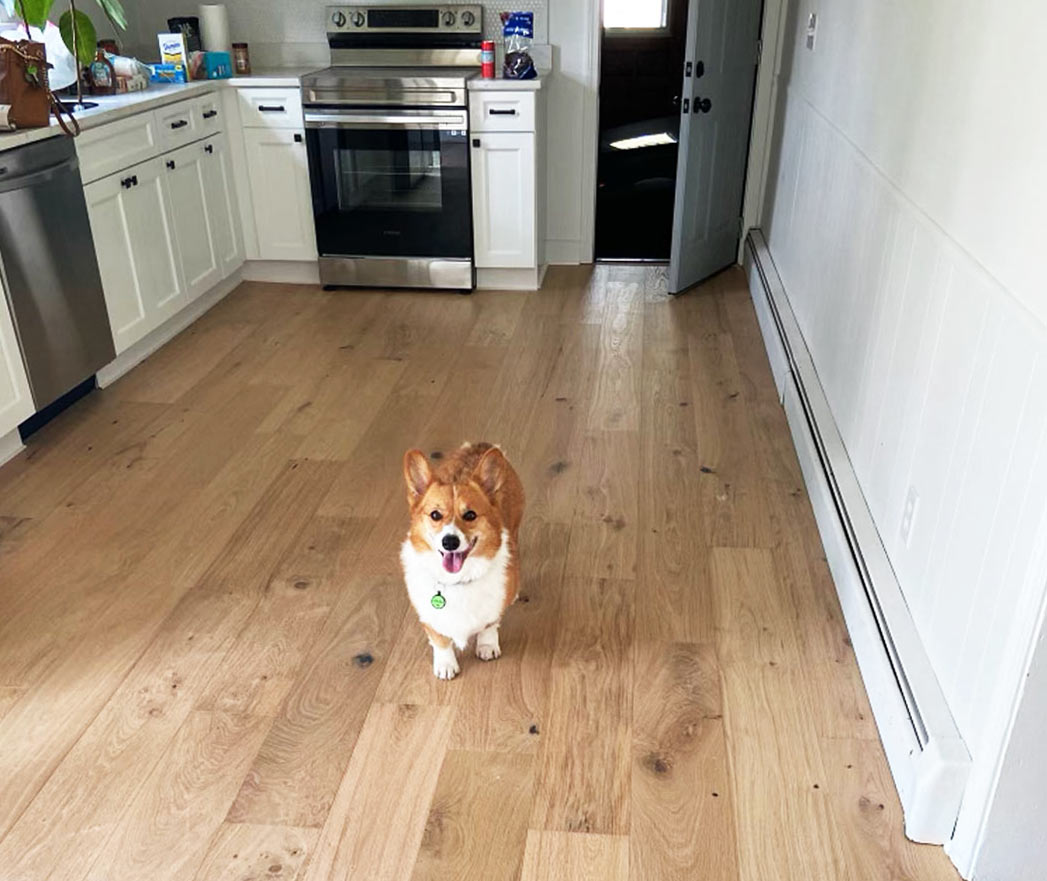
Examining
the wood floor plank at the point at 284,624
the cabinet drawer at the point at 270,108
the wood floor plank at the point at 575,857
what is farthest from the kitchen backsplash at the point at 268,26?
the wood floor plank at the point at 575,857

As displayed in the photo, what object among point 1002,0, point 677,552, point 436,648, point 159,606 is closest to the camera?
point 1002,0

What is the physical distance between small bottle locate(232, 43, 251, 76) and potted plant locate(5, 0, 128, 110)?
40.7 inches

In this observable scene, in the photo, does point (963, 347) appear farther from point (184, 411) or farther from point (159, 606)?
point (184, 411)

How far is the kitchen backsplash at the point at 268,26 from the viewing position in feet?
14.8

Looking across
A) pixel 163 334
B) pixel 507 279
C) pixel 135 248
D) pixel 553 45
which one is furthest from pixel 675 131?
pixel 135 248

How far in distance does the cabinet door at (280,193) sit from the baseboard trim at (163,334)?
0.27 metres

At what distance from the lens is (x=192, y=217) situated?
394 cm

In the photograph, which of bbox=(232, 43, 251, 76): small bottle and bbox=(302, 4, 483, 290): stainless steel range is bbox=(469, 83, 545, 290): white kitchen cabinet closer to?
bbox=(302, 4, 483, 290): stainless steel range

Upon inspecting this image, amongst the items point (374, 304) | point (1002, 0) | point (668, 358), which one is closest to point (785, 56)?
point (668, 358)

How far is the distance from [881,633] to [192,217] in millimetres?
3285

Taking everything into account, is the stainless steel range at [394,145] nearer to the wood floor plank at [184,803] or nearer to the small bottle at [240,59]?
the small bottle at [240,59]

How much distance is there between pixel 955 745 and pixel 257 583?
5.20 ft

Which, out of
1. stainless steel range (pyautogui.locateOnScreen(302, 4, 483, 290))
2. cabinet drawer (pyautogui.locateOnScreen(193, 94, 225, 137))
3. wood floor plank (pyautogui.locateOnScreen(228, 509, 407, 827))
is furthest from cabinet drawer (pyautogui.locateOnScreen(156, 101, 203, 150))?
wood floor plank (pyautogui.locateOnScreen(228, 509, 407, 827))

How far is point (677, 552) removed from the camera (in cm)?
240
